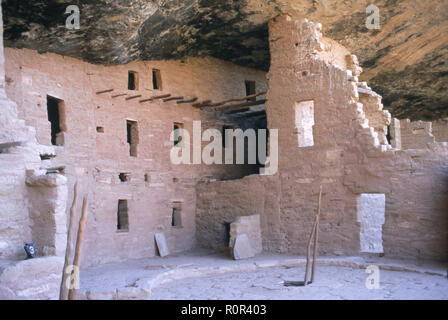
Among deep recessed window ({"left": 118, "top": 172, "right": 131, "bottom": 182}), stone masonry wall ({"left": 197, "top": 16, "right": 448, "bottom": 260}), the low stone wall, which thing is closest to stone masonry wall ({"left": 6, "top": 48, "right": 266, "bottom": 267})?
deep recessed window ({"left": 118, "top": 172, "right": 131, "bottom": 182})

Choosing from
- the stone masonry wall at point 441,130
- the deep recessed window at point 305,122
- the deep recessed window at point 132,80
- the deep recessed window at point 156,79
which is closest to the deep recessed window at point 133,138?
the deep recessed window at point 132,80

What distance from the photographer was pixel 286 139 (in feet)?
42.6

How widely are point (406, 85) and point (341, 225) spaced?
7870 millimetres

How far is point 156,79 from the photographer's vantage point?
1439 cm

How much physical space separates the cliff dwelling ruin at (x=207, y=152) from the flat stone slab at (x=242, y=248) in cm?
4

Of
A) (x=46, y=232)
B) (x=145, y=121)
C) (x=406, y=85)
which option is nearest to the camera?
(x=46, y=232)

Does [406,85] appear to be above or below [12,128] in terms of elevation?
above

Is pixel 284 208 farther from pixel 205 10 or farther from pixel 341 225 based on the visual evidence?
pixel 205 10

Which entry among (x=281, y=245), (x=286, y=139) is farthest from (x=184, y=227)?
(x=286, y=139)

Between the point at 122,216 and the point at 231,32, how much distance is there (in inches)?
230

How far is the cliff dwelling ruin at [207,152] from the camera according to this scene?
9477mm

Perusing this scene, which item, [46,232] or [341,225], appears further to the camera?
[341,225]

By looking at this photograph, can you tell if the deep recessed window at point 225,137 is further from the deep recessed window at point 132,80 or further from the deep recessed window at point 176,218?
the deep recessed window at point 132,80

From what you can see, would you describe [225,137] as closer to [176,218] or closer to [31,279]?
[176,218]
